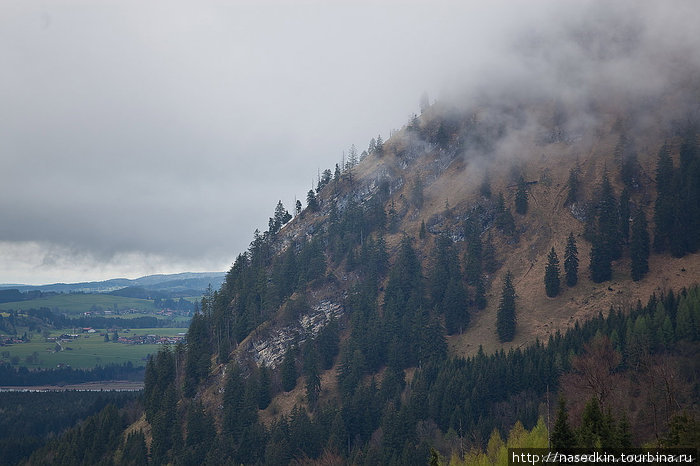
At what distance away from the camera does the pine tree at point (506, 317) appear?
398ft

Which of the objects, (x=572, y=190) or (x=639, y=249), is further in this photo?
(x=572, y=190)

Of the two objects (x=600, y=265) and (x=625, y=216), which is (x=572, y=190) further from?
(x=600, y=265)

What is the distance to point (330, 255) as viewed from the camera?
166 metres

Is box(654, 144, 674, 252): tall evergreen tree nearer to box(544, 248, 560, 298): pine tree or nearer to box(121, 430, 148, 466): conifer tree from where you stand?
box(544, 248, 560, 298): pine tree

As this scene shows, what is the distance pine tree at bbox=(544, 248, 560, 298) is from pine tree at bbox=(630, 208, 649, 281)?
16850 mm

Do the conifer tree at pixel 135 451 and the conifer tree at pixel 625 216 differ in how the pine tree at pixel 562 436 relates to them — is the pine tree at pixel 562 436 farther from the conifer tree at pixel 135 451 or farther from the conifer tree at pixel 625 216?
the conifer tree at pixel 135 451

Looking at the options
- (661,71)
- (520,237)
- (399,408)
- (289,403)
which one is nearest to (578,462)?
(399,408)

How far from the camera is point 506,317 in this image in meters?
122

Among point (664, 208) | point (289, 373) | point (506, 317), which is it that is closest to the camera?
point (506, 317)

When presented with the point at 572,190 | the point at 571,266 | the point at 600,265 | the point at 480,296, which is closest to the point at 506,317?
the point at 480,296

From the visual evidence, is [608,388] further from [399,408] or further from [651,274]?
[651,274]

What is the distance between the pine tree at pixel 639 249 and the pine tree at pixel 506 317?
2870 cm

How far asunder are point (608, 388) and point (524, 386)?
37863 mm

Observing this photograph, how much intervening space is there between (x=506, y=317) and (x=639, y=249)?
115ft
